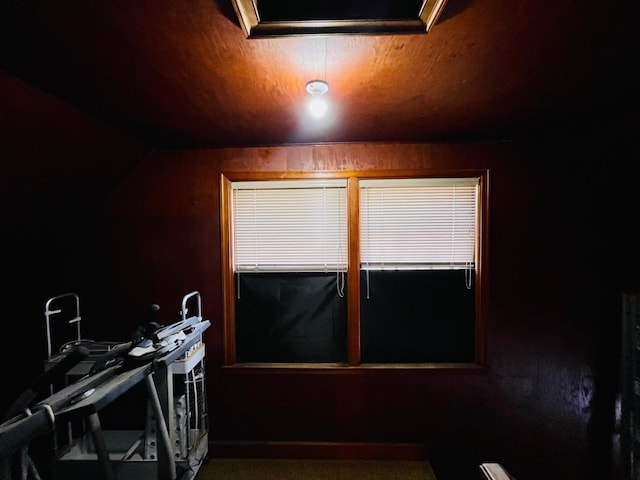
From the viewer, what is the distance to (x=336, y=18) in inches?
41.7

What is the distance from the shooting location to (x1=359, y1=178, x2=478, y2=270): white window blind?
231cm

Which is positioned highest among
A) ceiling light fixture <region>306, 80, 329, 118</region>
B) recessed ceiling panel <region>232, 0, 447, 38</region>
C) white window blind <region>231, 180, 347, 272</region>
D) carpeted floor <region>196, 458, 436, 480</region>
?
recessed ceiling panel <region>232, 0, 447, 38</region>

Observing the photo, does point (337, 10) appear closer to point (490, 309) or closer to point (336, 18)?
point (336, 18)

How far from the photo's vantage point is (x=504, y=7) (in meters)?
0.97

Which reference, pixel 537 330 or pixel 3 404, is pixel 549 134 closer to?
pixel 537 330

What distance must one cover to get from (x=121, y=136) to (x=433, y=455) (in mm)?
3419

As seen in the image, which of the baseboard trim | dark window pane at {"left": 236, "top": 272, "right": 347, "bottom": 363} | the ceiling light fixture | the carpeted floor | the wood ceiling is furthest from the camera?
dark window pane at {"left": 236, "top": 272, "right": 347, "bottom": 363}

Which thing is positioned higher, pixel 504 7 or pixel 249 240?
pixel 504 7

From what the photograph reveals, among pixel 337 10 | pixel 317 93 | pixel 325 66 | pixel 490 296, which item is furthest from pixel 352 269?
pixel 337 10

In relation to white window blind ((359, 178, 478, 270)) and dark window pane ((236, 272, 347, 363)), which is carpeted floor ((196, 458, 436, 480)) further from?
white window blind ((359, 178, 478, 270))

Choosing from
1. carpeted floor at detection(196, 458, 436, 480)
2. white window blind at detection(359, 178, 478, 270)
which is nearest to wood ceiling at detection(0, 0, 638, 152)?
white window blind at detection(359, 178, 478, 270)

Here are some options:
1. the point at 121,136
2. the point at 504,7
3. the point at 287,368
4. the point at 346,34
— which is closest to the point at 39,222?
the point at 121,136

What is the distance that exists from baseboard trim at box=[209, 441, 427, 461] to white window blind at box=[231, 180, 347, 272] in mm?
1431

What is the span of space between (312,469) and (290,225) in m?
1.94
